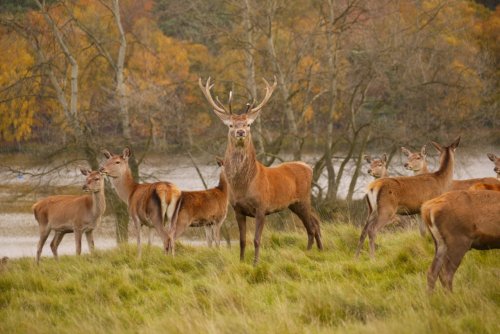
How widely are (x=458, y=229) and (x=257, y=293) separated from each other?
5.95 ft

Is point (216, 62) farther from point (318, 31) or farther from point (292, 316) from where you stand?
point (292, 316)

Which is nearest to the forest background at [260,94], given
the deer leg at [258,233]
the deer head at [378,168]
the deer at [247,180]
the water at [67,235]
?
the water at [67,235]

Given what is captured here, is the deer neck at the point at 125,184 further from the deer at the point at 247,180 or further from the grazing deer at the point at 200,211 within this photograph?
the deer at the point at 247,180

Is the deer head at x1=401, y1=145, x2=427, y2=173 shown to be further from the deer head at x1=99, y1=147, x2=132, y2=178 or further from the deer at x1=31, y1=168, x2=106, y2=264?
the deer at x1=31, y1=168, x2=106, y2=264

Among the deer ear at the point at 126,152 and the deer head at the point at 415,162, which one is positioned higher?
the deer ear at the point at 126,152

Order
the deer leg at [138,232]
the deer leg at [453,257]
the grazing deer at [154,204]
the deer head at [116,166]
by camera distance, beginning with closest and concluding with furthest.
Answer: the deer leg at [453,257]
the deer leg at [138,232]
the grazing deer at [154,204]
the deer head at [116,166]

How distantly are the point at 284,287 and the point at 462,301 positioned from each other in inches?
73.6

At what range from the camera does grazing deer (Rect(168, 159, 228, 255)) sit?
10938 millimetres

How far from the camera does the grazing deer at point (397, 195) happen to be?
948 cm

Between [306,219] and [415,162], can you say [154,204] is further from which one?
[415,162]

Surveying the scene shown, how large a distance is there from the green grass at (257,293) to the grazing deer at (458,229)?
0.69 ft

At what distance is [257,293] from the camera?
7652 mm

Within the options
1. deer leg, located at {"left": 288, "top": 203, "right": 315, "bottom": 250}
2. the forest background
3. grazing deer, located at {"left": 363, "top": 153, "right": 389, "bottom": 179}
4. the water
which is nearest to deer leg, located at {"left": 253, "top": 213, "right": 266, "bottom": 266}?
deer leg, located at {"left": 288, "top": 203, "right": 315, "bottom": 250}

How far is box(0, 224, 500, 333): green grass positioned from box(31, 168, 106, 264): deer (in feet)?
4.45
